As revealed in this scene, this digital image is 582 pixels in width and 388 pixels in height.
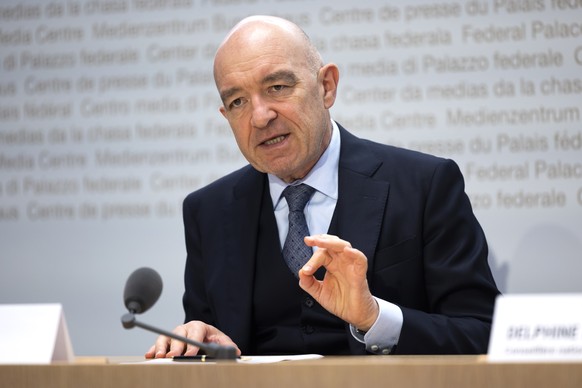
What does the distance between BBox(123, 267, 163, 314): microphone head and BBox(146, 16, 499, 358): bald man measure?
0.55 metres

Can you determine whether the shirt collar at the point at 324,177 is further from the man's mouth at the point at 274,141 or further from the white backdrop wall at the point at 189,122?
the white backdrop wall at the point at 189,122

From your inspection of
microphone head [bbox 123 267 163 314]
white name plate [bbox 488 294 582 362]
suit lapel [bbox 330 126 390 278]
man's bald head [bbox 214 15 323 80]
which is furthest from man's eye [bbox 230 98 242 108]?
white name plate [bbox 488 294 582 362]

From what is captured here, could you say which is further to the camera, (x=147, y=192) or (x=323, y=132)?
(x=147, y=192)

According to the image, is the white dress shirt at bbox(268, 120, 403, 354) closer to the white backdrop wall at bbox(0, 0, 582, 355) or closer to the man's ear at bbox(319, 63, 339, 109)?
the man's ear at bbox(319, 63, 339, 109)

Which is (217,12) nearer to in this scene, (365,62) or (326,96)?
(365,62)

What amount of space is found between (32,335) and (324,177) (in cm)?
117

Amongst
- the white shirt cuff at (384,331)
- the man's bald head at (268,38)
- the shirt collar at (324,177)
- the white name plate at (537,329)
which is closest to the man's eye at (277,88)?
the man's bald head at (268,38)

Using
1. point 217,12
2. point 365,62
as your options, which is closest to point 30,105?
point 217,12

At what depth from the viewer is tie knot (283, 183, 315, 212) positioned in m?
2.57

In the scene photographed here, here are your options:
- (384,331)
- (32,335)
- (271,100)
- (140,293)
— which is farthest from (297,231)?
(32,335)

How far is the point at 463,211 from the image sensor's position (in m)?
2.49

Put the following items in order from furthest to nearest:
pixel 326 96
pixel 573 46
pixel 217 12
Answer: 1. pixel 217 12
2. pixel 573 46
3. pixel 326 96

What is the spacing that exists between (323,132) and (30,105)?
176 cm

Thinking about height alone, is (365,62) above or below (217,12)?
below
